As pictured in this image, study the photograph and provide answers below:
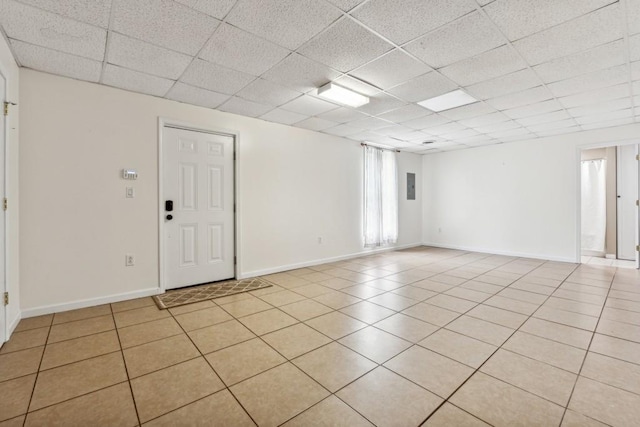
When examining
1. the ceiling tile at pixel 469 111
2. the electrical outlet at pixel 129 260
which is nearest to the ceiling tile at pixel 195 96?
the electrical outlet at pixel 129 260

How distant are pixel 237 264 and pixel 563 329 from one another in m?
4.10

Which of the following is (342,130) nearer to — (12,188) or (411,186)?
(411,186)

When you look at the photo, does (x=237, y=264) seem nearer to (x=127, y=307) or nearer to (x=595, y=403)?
(x=127, y=307)

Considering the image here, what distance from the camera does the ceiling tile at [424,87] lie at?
3.25 m

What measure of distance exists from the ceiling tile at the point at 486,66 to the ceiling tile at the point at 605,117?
2.86 m

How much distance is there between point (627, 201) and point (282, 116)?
7.57 meters

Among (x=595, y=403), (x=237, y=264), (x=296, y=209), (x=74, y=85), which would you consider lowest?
(x=595, y=403)

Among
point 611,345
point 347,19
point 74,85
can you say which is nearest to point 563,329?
point 611,345

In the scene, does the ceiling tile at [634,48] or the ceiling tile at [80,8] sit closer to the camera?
the ceiling tile at [80,8]

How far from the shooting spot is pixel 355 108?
14.0ft

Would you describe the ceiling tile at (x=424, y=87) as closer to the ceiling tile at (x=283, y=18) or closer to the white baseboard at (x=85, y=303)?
the ceiling tile at (x=283, y=18)

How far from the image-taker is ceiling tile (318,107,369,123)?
14.2ft

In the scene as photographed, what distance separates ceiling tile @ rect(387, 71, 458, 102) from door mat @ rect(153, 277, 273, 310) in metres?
3.24

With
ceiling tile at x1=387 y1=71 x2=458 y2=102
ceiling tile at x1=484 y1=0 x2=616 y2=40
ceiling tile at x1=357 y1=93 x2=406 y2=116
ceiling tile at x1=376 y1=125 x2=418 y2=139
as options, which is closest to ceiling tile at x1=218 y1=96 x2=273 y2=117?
ceiling tile at x1=357 y1=93 x2=406 y2=116
